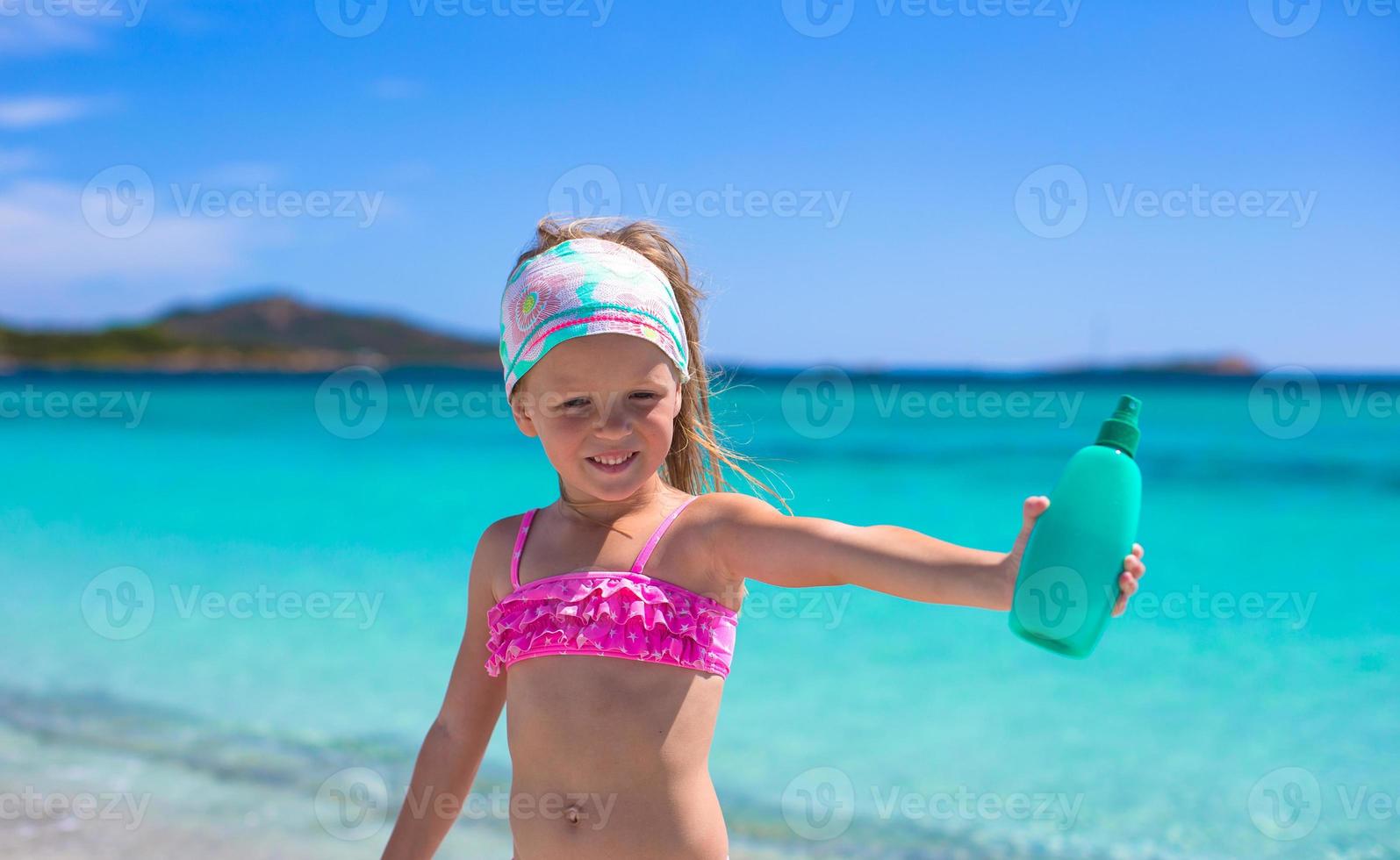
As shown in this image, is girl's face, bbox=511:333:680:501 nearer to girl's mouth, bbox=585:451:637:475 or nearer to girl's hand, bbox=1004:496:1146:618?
girl's mouth, bbox=585:451:637:475

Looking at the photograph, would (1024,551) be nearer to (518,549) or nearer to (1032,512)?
(1032,512)

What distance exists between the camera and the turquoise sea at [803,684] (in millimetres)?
4656

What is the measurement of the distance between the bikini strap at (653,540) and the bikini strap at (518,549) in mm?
225

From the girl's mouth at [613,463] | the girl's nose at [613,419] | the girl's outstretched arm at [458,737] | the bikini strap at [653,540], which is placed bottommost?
the girl's outstretched arm at [458,737]

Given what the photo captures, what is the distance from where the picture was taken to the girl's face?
207 cm

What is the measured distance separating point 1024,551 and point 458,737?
1331 millimetres

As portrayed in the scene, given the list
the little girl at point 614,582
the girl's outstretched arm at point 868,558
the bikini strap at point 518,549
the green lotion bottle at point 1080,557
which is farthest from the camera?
the bikini strap at point 518,549

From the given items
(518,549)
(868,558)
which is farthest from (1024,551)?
(518,549)

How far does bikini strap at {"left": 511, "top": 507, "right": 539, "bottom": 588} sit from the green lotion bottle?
102 cm

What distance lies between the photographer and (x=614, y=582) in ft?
6.79

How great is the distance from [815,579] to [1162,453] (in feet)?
52.4

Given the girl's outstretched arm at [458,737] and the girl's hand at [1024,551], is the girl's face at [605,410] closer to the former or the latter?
the girl's outstretched arm at [458,737]

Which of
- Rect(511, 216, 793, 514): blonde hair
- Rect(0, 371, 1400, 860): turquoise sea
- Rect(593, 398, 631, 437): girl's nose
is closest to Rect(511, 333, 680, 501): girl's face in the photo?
Rect(593, 398, 631, 437): girl's nose

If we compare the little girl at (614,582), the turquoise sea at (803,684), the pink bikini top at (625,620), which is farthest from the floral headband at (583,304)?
the turquoise sea at (803,684)
